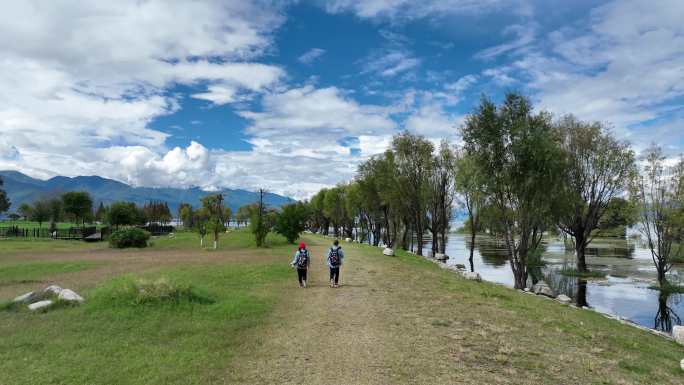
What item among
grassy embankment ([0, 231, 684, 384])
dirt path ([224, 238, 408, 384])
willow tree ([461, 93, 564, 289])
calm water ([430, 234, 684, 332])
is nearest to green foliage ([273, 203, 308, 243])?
calm water ([430, 234, 684, 332])

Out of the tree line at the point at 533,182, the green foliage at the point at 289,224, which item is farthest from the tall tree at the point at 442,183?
the green foliage at the point at 289,224

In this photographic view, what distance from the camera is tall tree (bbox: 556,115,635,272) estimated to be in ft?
129

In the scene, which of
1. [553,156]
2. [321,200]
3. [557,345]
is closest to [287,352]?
[557,345]

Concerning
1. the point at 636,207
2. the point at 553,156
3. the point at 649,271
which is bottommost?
the point at 649,271

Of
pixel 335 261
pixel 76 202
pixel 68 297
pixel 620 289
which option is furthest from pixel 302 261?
pixel 76 202

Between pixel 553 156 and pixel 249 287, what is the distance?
24.9 metres

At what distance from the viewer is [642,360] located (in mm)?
11281

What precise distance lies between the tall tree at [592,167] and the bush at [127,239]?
48.0 m

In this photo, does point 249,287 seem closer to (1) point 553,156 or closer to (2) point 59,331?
(2) point 59,331

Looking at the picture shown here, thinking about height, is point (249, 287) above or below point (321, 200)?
below

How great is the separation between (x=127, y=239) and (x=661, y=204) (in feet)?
187

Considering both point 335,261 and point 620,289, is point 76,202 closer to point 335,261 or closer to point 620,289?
Answer: point 335,261

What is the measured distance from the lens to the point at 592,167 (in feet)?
132

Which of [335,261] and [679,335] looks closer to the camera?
[679,335]
